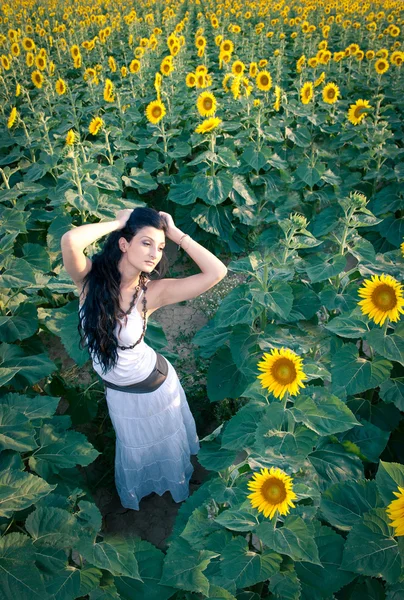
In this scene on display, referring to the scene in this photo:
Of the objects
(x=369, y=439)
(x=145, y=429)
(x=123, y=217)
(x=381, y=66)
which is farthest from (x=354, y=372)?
(x=381, y=66)

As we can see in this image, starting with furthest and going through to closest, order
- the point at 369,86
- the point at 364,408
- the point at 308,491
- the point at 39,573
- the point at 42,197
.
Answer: the point at 369,86 < the point at 42,197 < the point at 364,408 < the point at 308,491 < the point at 39,573

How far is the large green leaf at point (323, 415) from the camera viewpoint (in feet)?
6.20

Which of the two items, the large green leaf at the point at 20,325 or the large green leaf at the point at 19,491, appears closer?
the large green leaf at the point at 19,491


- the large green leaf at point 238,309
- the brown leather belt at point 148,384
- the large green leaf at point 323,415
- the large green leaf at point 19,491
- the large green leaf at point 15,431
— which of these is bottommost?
the brown leather belt at point 148,384

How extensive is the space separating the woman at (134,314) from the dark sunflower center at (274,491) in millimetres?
1169

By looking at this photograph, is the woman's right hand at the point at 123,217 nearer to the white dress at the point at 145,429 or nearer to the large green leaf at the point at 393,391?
the white dress at the point at 145,429

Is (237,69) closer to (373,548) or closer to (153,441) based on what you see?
(153,441)

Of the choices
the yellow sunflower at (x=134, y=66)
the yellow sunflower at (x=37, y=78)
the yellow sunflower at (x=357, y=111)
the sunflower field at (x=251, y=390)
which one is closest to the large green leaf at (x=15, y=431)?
the sunflower field at (x=251, y=390)

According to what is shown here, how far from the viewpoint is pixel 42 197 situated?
5.09m

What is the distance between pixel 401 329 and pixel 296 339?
0.52 meters

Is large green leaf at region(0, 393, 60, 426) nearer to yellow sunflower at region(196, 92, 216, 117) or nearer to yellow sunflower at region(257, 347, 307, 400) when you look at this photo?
yellow sunflower at region(257, 347, 307, 400)

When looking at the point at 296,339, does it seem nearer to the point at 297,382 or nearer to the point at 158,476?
the point at 297,382

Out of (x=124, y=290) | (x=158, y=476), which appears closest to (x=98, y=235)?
(x=124, y=290)

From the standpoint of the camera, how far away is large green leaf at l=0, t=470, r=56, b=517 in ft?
5.90
